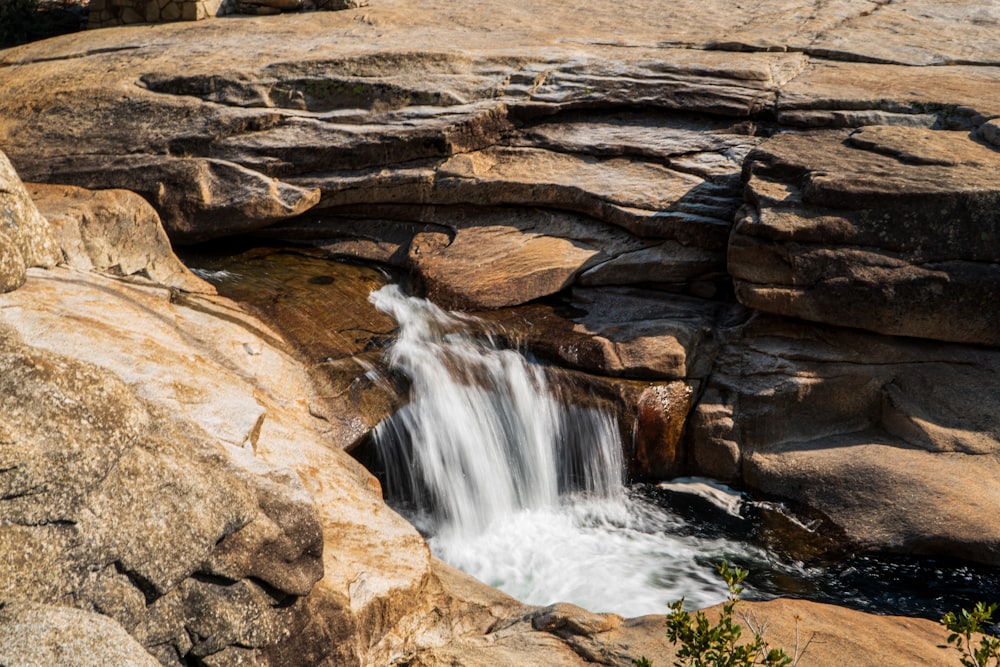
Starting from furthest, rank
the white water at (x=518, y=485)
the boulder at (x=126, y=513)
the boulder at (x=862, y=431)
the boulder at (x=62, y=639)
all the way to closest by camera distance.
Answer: the boulder at (x=862, y=431) < the white water at (x=518, y=485) < the boulder at (x=126, y=513) < the boulder at (x=62, y=639)

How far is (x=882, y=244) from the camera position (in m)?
7.43

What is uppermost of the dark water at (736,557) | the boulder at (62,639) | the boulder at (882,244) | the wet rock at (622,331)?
the boulder at (882,244)

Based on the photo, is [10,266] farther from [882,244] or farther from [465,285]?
[882,244]

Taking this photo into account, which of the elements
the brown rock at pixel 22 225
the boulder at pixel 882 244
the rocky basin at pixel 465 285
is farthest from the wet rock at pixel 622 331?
the brown rock at pixel 22 225

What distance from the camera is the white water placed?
6844mm

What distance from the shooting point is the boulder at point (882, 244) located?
23.7ft

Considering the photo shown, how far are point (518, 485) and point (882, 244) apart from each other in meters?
3.38

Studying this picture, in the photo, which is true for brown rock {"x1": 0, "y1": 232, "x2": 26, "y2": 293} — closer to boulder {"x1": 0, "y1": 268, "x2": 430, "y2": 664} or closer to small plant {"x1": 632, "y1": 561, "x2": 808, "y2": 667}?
boulder {"x1": 0, "y1": 268, "x2": 430, "y2": 664}

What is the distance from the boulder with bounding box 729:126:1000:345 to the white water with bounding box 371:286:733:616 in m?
1.86

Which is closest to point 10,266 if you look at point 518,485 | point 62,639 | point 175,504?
point 175,504

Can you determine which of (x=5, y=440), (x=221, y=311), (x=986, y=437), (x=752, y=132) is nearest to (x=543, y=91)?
(x=752, y=132)

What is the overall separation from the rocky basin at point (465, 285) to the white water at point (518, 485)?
14.8 inches

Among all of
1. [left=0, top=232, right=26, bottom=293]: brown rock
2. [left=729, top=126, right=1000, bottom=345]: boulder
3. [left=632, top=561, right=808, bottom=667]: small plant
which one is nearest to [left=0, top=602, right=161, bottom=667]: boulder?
[left=632, top=561, right=808, bottom=667]: small plant

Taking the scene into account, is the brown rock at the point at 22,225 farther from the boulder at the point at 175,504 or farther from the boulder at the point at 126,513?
the boulder at the point at 126,513
